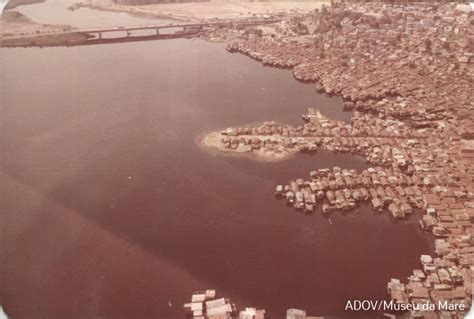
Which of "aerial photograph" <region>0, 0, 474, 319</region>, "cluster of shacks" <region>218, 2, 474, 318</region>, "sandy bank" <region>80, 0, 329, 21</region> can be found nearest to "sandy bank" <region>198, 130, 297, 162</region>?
"aerial photograph" <region>0, 0, 474, 319</region>

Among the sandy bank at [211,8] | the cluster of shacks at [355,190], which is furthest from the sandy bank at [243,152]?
the sandy bank at [211,8]

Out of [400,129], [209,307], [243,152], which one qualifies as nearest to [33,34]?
[243,152]

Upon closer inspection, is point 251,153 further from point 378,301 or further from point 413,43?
point 413,43

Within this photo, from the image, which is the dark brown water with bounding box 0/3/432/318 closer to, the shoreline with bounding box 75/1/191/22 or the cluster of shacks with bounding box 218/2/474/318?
the cluster of shacks with bounding box 218/2/474/318

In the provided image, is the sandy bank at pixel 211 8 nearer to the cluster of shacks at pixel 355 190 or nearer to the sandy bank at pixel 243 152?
the sandy bank at pixel 243 152

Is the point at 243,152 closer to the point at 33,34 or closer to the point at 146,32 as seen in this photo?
the point at 146,32

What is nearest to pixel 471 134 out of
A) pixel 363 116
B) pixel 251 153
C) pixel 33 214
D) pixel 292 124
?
pixel 363 116
